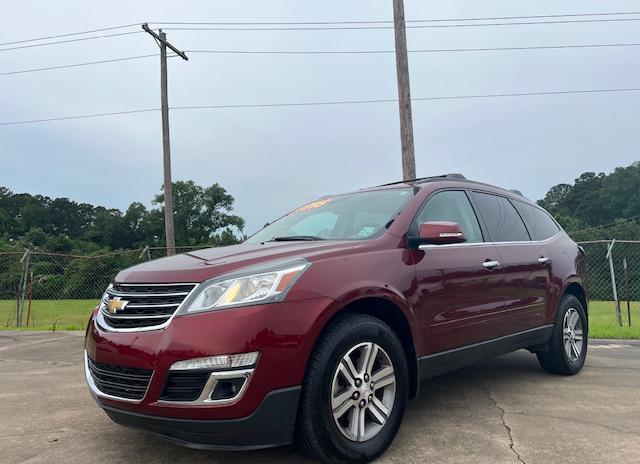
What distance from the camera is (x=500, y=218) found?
4.53m

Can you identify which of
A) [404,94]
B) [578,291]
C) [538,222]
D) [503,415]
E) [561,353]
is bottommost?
[503,415]

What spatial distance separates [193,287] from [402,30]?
29.0ft

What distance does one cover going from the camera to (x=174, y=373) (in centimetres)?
256

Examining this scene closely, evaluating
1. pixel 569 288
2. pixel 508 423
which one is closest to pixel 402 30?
pixel 569 288

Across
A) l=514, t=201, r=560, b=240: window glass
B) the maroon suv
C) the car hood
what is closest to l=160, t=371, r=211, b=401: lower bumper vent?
the maroon suv

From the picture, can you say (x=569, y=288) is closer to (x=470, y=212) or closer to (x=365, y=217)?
(x=470, y=212)

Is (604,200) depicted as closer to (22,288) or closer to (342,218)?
(22,288)

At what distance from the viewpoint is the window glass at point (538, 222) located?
16.1 ft

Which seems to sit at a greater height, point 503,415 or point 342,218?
point 342,218

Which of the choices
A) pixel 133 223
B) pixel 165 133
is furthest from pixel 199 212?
pixel 165 133

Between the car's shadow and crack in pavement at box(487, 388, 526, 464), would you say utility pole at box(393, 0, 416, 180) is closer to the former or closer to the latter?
the car's shadow

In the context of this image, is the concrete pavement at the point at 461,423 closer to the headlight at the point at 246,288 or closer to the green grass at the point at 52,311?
the headlight at the point at 246,288

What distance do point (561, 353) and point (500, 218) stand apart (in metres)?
1.46

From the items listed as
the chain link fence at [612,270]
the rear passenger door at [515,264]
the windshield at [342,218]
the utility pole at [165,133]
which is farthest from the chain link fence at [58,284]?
the chain link fence at [612,270]
